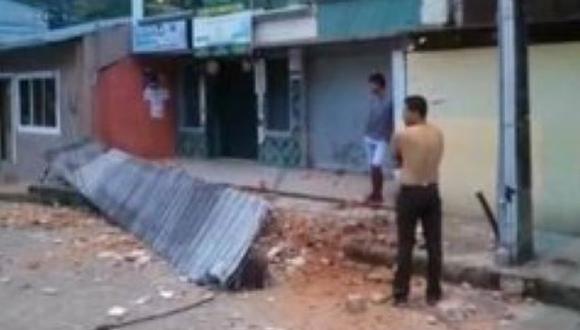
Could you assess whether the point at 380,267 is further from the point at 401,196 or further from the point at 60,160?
the point at 60,160

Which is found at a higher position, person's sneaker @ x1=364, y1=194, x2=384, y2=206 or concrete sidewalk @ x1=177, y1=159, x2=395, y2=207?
concrete sidewalk @ x1=177, y1=159, x2=395, y2=207

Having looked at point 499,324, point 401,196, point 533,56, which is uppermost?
point 533,56

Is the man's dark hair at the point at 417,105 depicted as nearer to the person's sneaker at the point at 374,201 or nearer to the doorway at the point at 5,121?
the person's sneaker at the point at 374,201

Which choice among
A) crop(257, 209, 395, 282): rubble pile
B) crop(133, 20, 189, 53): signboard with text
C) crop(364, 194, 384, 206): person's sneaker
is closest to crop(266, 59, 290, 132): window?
crop(133, 20, 189, 53): signboard with text

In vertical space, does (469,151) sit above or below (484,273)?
above

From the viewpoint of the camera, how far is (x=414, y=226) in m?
9.53

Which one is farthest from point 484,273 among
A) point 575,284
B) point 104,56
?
point 104,56

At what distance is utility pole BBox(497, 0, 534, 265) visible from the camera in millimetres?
10211

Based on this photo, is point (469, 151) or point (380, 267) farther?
point (469, 151)

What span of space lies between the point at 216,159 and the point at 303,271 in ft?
43.0

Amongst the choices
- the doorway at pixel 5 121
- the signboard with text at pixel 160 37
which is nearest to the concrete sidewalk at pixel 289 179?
the signboard with text at pixel 160 37

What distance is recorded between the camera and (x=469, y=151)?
13.8 m

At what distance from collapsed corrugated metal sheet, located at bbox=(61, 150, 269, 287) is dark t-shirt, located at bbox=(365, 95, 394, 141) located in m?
2.63

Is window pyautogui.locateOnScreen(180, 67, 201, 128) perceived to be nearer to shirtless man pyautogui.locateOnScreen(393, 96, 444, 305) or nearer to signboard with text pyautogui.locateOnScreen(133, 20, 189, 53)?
signboard with text pyautogui.locateOnScreen(133, 20, 189, 53)
